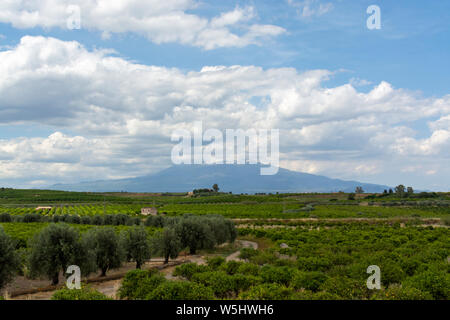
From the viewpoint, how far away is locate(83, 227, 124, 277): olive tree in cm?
2830

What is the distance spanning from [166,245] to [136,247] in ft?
13.1

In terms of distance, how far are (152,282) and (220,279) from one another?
3895 mm

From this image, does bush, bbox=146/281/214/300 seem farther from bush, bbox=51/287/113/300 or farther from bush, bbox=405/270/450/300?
bush, bbox=405/270/450/300

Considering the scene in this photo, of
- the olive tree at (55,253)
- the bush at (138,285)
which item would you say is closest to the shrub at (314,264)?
the bush at (138,285)

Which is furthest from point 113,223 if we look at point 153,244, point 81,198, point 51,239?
point 81,198

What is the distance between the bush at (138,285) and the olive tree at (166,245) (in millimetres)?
14246

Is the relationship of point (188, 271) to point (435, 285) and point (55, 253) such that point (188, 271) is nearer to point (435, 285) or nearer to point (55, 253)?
point (55, 253)

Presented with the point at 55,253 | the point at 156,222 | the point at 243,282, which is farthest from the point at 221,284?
the point at 156,222

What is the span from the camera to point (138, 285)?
18953mm

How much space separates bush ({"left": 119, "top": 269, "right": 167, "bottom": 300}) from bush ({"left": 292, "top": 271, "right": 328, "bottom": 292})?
25.4 ft

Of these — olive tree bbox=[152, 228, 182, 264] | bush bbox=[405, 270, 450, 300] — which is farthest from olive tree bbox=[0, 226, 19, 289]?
bush bbox=[405, 270, 450, 300]

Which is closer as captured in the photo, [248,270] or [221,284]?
[221,284]
